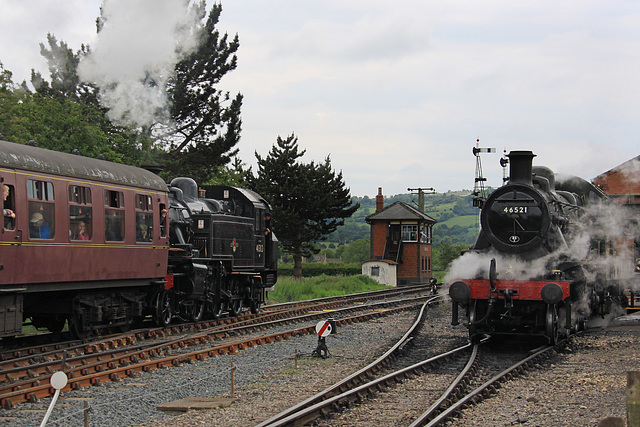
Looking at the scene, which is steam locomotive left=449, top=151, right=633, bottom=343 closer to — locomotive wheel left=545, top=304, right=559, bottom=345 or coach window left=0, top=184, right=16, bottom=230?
locomotive wheel left=545, top=304, right=559, bottom=345

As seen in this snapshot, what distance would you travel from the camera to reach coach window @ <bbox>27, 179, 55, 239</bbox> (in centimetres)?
1088

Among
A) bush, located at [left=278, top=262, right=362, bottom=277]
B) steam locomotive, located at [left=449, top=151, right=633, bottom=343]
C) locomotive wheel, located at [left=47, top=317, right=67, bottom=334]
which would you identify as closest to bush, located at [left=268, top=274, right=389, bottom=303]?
bush, located at [left=278, top=262, right=362, bottom=277]

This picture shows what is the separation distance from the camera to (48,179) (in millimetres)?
11367

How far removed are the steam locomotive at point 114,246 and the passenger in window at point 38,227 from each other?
16 millimetres

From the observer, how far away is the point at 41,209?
11.1m

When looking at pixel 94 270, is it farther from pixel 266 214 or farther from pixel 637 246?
pixel 637 246

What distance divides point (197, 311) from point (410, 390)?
9.27 meters

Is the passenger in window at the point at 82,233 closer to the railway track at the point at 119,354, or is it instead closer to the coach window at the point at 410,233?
the railway track at the point at 119,354

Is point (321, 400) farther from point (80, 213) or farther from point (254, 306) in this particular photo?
point (254, 306)

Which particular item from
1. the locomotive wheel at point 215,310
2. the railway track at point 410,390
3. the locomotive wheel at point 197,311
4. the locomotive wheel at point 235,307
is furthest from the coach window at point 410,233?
the railway track at point 410,390

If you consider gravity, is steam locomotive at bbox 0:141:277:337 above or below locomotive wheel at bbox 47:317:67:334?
above

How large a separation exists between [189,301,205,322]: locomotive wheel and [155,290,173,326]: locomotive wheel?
2.77ft

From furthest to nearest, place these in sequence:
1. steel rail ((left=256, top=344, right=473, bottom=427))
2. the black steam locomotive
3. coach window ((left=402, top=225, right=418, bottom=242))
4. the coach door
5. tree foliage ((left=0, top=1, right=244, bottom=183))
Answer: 1. coach window ((left=402, top=225, right=418, bottom=242))
2. tree foliage ((left=0, top=1, right=244, bottom=183))
3. the black steam locomotive
4. the coach door
5. steel rail ((left=256, top=344, right=473, bottom=427))

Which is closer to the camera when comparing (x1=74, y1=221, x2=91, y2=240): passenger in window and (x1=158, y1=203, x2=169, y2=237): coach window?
(x1=74, y1=221, x2=91, y2=240): passenger in window
